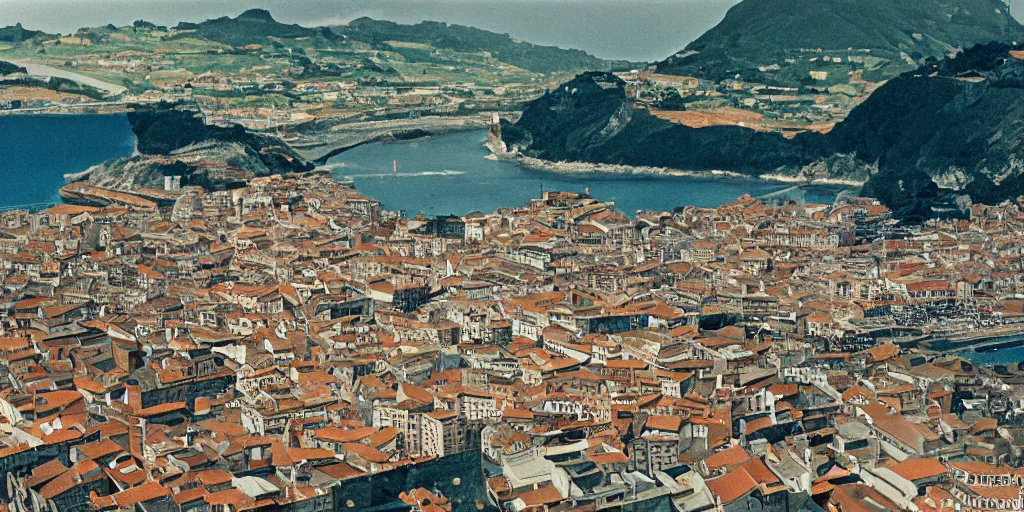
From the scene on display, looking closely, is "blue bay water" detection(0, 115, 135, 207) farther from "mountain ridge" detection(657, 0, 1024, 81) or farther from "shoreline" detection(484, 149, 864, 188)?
"mountain ridge" detection(657, 0, 1024, 81)

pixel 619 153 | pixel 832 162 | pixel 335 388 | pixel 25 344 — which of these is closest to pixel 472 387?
pixel 335 388

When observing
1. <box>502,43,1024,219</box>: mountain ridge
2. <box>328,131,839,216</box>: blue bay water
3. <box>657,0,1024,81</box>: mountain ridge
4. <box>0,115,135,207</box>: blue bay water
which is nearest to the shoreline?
<box>502,43,1024,219</box>: mountain ridge

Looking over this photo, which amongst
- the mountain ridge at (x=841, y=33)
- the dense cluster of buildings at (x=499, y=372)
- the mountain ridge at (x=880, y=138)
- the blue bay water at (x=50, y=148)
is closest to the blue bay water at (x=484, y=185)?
the mountain ridge at (x=880, y=138)

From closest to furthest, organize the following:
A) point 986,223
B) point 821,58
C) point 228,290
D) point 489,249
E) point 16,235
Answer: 1. point 228,290
2. point 489,249
3. point 16,235
4. point 986,223
5. point 821,58

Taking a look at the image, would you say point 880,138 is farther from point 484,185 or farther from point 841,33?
point 841,33

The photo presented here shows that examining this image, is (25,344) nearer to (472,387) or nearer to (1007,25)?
(472,387)

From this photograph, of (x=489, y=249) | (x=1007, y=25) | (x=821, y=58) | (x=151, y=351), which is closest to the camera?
(x=151, y=351)

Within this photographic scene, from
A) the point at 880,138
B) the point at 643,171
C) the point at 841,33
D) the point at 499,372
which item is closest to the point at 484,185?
the point at 643,171
